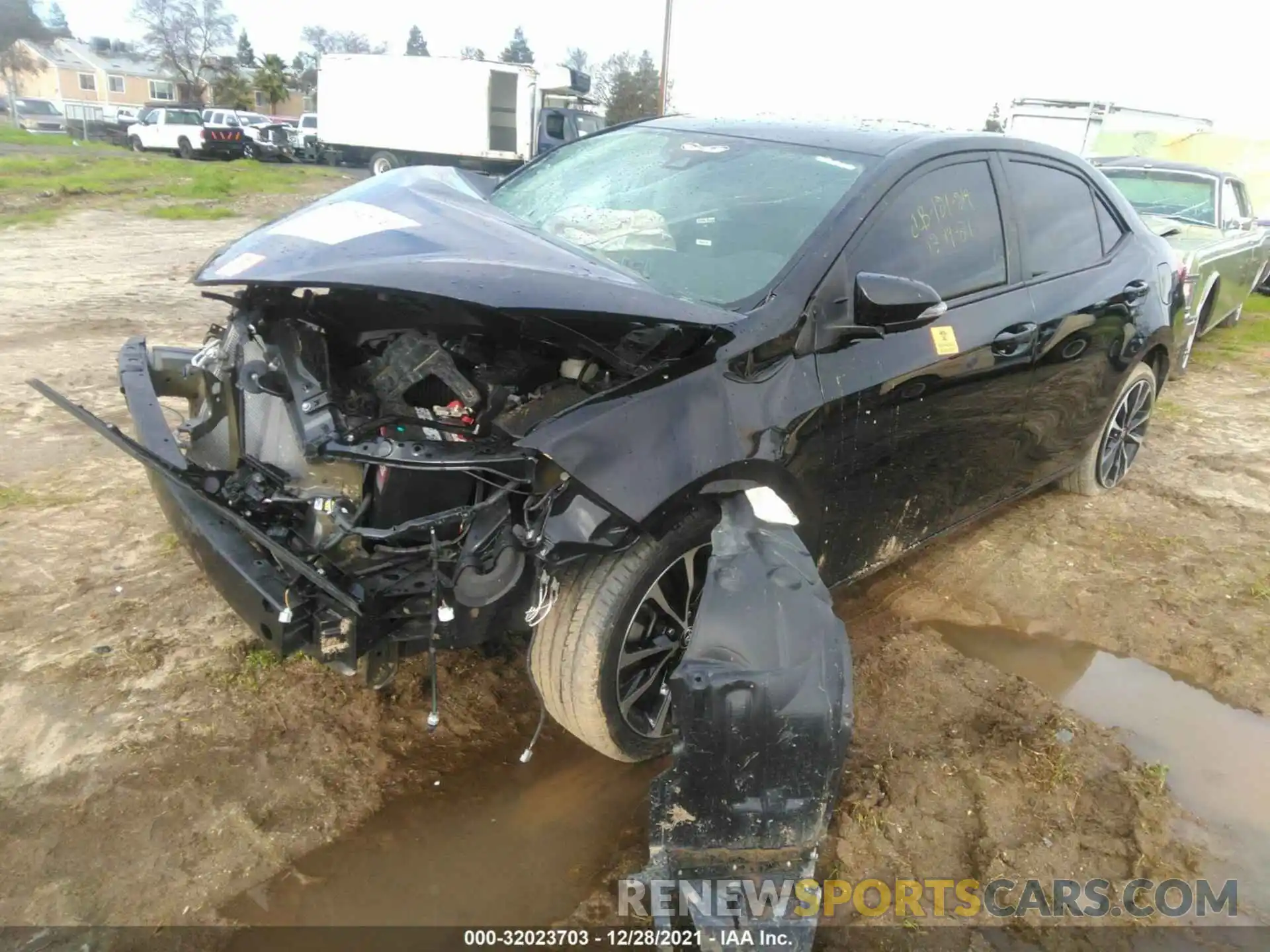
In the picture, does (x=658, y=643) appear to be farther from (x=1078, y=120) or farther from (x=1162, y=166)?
(x=1078, y=120)

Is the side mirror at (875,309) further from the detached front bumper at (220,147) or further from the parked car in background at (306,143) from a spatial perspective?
the detached front bumper at (220,147)

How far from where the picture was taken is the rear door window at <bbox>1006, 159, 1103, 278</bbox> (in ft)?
11.8

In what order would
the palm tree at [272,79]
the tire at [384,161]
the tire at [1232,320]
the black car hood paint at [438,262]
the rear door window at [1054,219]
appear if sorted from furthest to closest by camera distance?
the palm tree at [272,79]
the tire at [384,161]
the tire at [1232,320]
the rear door window at [1054,219]
the black car hood paint at [438,262]

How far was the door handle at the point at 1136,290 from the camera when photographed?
4.16 metres

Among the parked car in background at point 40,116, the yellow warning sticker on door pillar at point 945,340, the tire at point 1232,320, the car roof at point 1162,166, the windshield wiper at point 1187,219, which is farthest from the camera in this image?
the parked car in background at point 40,116

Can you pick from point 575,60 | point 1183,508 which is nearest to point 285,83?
point 575,60

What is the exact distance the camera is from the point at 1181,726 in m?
3.17

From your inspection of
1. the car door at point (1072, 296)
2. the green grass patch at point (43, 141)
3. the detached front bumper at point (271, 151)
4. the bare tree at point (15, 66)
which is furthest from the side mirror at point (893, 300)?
the bare tree at point (15, 66)

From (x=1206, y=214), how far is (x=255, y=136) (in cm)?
2866

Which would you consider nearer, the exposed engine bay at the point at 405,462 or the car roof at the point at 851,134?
the exposed engine bay at the point at 405,462

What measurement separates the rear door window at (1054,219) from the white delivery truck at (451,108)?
20431mm

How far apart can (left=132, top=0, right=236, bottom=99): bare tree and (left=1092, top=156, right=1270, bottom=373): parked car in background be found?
211 ft

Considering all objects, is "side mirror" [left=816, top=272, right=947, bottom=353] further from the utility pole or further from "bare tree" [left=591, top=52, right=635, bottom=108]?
"bare tree" [left=591, top=52, right=635, bottom=108]

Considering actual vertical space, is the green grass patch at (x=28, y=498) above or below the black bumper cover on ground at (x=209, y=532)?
below
